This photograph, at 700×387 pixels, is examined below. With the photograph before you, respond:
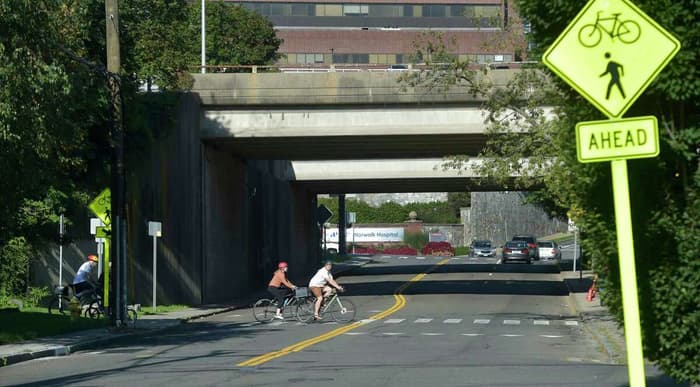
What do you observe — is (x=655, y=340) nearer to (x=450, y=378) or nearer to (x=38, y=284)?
(x=450, y=378)

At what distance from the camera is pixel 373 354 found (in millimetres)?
20281

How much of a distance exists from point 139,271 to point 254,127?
6.01 metres

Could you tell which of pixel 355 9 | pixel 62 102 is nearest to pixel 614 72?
pixel 62 102

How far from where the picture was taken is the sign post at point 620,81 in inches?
292

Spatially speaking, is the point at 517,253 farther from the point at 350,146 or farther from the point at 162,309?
the point at 162,309

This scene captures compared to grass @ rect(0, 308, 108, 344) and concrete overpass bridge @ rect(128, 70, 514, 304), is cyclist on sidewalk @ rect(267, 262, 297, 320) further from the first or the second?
concrete overpass bridge @ rect(128, 70, 514, 304)

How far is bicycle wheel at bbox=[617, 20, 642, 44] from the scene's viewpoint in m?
7.96

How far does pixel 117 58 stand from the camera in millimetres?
27312

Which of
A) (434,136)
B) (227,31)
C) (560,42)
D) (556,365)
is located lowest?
(556,365)

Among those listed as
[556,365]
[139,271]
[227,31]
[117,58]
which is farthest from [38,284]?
[227,31]

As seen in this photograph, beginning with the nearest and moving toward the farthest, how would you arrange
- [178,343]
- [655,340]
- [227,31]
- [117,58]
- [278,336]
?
[655,340] < [178,343] < [278,336] < [117,58] < [227,31]

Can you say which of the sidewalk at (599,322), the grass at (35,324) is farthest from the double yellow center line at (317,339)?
the grass at (35,324)

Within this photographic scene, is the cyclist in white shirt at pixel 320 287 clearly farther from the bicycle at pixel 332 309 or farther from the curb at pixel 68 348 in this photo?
the curb at pixel 68 348

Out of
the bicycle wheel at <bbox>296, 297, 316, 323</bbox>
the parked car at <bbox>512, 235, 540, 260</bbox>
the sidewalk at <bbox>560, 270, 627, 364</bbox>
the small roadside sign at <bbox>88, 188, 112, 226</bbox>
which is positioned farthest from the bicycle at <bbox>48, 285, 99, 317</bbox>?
the parked car at <bbox>512, 235, 540, 260</bbox>
